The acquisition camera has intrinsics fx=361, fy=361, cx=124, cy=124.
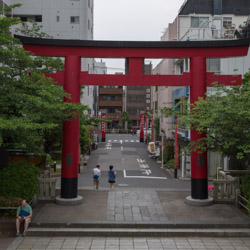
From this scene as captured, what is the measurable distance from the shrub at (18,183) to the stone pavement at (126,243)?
1.78 m

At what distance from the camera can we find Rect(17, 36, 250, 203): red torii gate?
15.6m

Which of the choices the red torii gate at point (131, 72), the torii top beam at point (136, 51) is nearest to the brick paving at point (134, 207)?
the red torii gate at point (131, 72)

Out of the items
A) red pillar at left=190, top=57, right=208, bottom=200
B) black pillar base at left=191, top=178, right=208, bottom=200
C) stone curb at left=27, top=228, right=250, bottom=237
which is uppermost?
red pillar at left=190, top=57, right=208, bottom=200

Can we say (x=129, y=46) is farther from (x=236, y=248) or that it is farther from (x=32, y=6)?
(x=32, y=6)

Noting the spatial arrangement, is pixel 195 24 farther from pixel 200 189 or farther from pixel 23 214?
pixel 23 214

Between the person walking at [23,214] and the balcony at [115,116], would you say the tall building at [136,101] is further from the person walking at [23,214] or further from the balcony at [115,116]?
the person walking at [23,214]

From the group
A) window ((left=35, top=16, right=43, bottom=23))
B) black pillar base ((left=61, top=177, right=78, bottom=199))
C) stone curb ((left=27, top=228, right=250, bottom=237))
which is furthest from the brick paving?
window ((left=35, top=16, right=43, bottom=23))

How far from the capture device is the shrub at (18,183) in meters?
13.3

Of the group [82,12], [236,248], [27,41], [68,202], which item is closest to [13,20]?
[27,41]

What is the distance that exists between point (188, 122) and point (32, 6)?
41217 mm

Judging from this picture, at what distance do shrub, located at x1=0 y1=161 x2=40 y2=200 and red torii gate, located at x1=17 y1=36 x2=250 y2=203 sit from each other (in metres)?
2.22

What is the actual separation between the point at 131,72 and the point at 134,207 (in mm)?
5838

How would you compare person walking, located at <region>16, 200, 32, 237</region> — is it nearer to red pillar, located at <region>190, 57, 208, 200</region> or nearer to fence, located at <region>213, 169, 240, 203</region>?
red pillar, located at <region>190, 57, 208, 200</region>

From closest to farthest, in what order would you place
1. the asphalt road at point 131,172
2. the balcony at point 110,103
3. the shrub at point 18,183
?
1. the shrub at point 18,183
2. the asphalt road at point 131,172
3. the balcony at point 110,103
